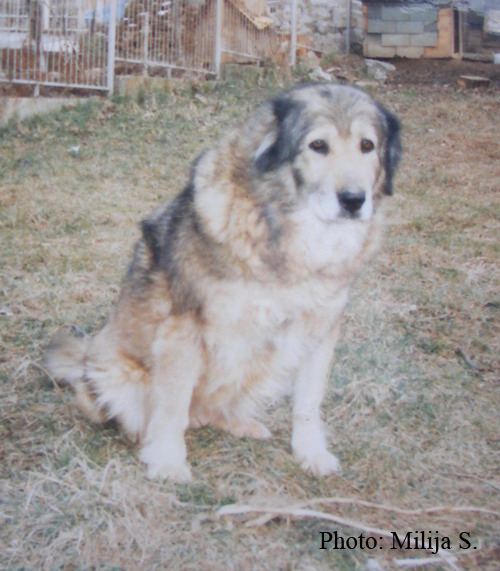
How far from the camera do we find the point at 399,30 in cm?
1299

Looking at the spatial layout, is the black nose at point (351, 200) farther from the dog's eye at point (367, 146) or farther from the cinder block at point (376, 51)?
the cinder block at point (376, 51)

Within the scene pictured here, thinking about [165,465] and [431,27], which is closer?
[165,465]

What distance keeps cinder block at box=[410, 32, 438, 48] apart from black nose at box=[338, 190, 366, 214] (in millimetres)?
11604

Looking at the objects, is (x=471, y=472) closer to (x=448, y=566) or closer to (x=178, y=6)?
(x=448, y=566)

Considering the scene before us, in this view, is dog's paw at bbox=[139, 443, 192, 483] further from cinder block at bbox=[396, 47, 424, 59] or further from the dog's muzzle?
cinder block at bbox=[396, 47, 424, 59]

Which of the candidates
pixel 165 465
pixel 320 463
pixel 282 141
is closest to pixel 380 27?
pixel 282 141

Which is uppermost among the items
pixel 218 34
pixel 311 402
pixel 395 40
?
pixel 395 40

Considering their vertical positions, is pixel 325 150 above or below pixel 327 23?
Result: below

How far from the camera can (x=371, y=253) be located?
278 centimetres

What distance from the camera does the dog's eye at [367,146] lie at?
256 centimetres

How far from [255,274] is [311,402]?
0.69m

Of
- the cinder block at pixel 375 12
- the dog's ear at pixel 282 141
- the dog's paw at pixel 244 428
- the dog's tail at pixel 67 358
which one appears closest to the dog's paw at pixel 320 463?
the dog's paw at pixel 244 428

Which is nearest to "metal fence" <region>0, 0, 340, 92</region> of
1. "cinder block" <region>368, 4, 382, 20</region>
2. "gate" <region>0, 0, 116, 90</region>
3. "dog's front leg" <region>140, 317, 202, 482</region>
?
"gate" <region>0, 0, 116, 90</region>

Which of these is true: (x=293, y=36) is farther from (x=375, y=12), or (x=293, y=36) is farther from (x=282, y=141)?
(x=282, y=141)
